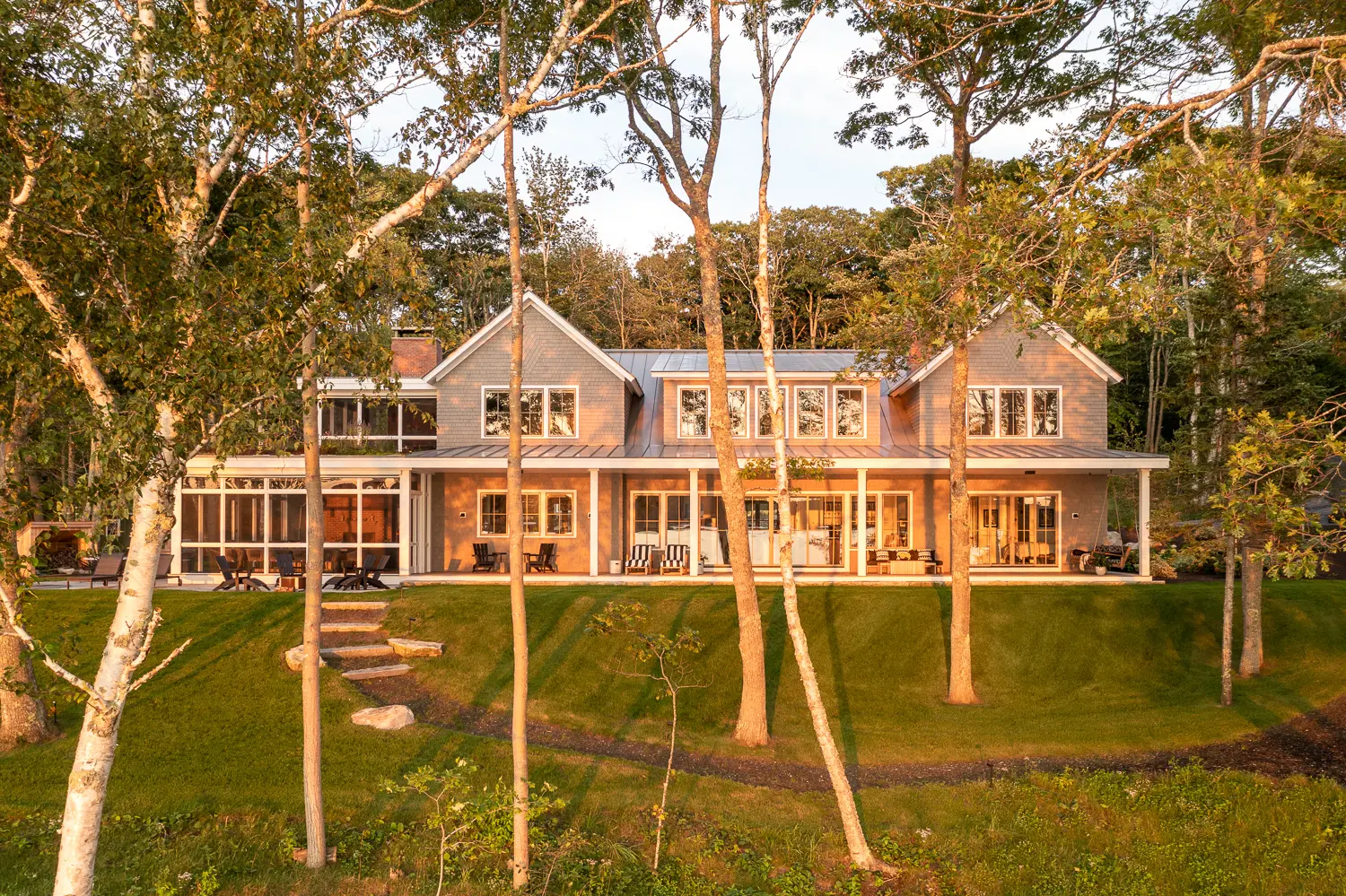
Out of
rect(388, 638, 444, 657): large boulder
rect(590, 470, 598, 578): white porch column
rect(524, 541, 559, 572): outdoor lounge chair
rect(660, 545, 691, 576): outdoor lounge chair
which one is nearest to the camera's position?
rect(388, 638, 444, 657): large boulder

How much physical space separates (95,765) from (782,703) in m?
9.60

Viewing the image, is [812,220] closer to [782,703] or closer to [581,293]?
[581,293]

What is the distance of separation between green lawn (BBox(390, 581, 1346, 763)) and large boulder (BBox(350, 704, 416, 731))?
49.3 inches

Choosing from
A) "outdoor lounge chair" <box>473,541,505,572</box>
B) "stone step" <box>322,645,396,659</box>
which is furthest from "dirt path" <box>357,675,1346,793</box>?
"outdoor lounge chair" <box>473,541,505,572</box>

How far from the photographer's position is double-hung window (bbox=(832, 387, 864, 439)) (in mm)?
21156


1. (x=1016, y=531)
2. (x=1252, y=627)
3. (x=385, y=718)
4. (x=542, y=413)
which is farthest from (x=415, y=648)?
(x=1016, y=531)

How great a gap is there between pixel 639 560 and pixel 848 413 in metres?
6.39

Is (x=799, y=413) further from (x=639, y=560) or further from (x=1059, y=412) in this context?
(x=1059, y=412)

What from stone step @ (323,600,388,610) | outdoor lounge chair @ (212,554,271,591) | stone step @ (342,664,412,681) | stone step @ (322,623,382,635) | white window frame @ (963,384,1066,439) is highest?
white window frame @ (963,384,1066,439)

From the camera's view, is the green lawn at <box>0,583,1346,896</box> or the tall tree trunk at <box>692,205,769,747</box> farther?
the tall tree trunk at <box>692,205,769,747</box>

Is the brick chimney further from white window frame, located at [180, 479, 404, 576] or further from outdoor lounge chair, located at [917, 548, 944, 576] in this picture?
outdoor lounge chair, located at [917, 548, 944, 576]

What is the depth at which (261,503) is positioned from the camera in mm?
20203

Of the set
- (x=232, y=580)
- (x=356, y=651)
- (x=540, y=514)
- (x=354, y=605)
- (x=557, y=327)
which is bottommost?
(x=356, y=651)

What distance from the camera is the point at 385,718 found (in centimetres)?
1151
